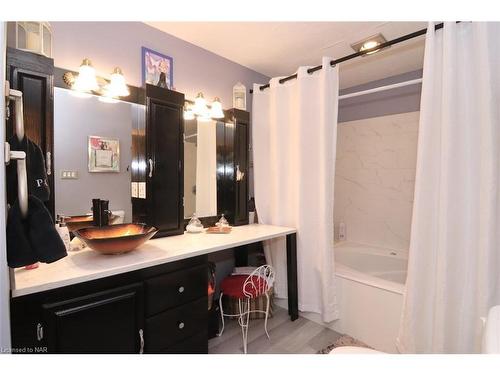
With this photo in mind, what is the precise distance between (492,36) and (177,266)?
210 cm

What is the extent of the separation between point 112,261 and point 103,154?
2.57 feet

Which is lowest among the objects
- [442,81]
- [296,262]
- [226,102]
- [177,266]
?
[296,262]

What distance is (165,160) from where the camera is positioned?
180 centimetres

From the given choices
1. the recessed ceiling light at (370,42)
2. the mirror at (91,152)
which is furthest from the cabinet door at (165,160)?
the recessed ceiling light at (370,42)

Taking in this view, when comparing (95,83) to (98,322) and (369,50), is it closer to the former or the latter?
(98,322)

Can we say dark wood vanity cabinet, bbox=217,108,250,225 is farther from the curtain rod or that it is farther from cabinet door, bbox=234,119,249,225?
the curtain rod

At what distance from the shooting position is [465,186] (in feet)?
4.59

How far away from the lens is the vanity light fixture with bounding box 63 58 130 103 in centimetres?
150

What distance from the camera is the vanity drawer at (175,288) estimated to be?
131 cm

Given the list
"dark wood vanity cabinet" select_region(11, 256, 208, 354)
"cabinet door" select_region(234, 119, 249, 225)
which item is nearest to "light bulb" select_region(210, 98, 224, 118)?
"cabinet door" select_region(234, 119, 249, 225)

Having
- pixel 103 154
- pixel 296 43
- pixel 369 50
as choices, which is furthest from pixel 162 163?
pixel 369 50
